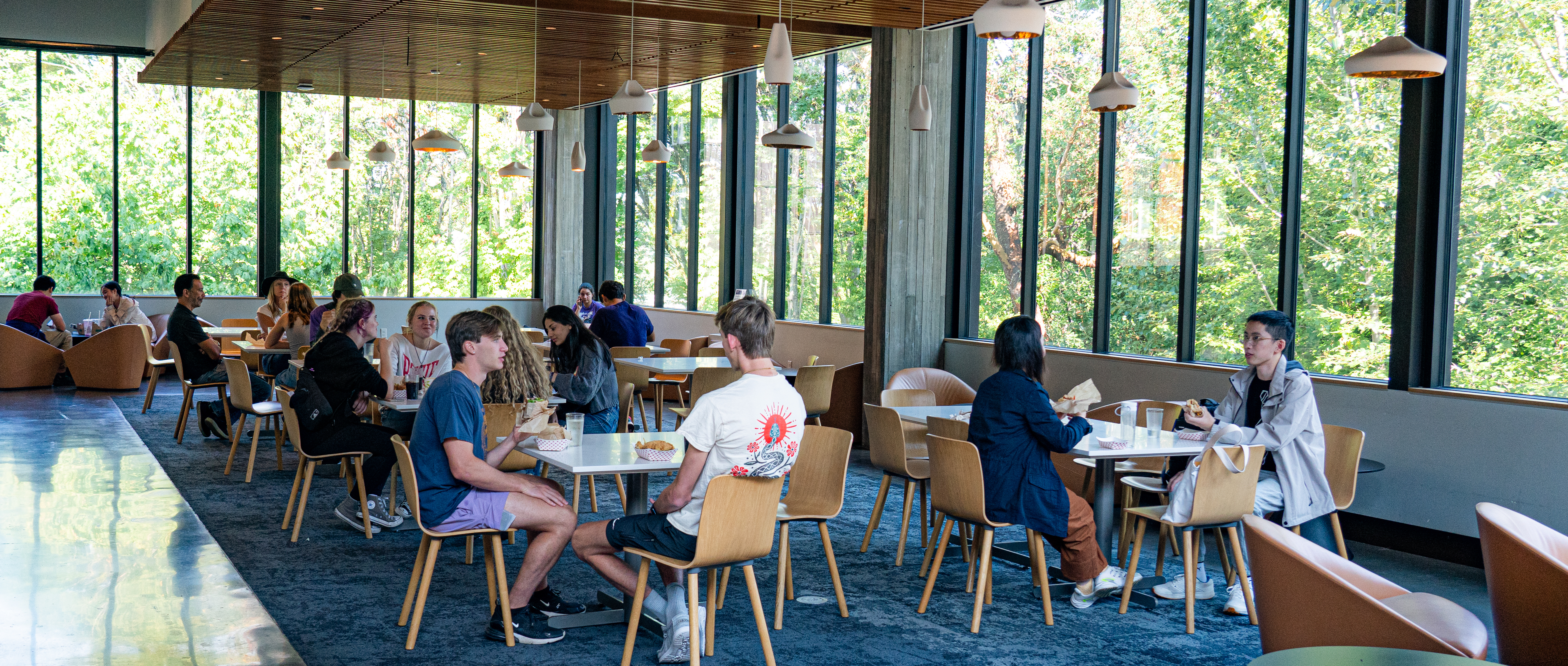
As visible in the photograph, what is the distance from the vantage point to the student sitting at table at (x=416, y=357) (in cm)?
648

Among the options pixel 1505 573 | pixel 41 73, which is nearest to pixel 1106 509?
pixel 1505 573

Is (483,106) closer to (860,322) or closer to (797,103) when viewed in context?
(797,103)

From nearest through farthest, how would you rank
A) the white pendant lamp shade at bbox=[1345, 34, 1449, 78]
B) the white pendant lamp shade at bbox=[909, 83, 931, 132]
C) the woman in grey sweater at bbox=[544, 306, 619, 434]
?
the white pendant lamp shade at bbox=[1345, 34, 1449, 78], the woman in grey sweater at bbox=[544, 306, 619, 434], the white pendant lamp shade at bbox=[909, 83, 931, 132]

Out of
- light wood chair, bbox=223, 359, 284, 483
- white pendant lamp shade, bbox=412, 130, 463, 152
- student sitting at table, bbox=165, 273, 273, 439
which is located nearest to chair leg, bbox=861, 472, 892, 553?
light wood chair, bbox=223, 359, 284, 483

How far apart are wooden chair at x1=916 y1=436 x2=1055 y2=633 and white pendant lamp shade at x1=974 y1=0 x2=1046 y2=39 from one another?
73.4 inches

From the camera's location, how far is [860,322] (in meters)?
10.7

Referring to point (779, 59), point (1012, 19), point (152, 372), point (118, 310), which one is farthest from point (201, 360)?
point (1012, 19)

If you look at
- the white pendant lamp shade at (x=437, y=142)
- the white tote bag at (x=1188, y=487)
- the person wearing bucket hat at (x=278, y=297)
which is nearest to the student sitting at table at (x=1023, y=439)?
the white tote bag at (x=1188, y=487)

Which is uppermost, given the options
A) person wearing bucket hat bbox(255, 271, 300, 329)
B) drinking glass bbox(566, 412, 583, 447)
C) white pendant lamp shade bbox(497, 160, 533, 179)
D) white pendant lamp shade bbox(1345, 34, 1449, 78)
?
white pendant lamp shade bbox(497, 160, 533, 179)

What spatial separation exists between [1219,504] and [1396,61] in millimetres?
2065

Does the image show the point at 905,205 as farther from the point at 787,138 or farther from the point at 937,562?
the point at 937,562

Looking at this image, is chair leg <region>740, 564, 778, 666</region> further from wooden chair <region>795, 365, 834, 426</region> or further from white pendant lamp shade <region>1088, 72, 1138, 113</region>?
wooden chair <region>795, 365, 834, 426</region>

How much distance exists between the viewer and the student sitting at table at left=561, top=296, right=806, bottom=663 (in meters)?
3.74

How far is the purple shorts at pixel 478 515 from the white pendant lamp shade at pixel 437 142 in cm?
676
